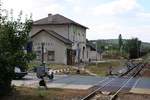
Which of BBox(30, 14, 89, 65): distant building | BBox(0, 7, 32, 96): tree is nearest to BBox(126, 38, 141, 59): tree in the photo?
BBox(30, 14, 89, 65): distant building

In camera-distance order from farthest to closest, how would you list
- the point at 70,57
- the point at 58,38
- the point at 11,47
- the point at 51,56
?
the point at 70,57 → the point at 51,56 → the point at 58,38 → the point at 11,47

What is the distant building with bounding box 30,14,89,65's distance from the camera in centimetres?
6419

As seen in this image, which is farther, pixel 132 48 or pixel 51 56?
pixel 132 48

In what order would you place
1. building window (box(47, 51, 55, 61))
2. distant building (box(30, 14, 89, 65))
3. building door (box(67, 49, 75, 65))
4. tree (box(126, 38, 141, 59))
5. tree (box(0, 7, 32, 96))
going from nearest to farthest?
1. tree (box(0, 7, 32, 96))
2. distant building (box(30, 14, 89, 65))
3. building window (box(47, 51, 55, 61))
4. building door (box(67, 49, 75, 65))
5. tree (box(126, 38, 141, 59))

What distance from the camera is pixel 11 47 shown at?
20.3 meters

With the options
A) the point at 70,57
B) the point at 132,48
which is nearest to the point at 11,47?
the point at 70,57

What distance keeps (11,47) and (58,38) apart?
44.0m

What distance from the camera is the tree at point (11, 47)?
1955cm

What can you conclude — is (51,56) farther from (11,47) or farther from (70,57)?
(11,47)

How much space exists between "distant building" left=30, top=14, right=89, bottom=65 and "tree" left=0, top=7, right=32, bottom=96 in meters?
38.1

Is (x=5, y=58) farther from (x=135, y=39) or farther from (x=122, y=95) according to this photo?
(x=135, y=39)

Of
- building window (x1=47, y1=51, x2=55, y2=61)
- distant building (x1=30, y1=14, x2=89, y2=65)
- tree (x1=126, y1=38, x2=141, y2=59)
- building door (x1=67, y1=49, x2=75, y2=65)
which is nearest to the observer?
distant building (x1=30, y1=14, x2=89, y2=65)

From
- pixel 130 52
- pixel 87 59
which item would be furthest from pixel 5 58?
pixel 130 52

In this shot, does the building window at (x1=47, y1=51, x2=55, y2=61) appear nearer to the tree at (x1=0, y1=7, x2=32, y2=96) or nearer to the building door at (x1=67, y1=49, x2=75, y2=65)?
the building door at (x1=67, y1=49, x2=75, y2=65)
